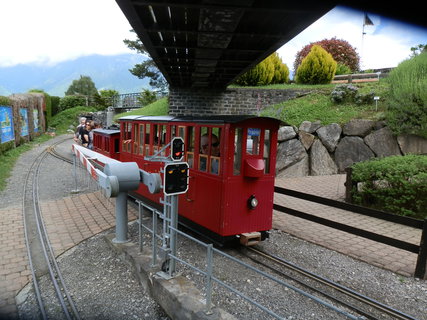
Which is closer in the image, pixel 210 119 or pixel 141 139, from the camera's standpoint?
pixel 210 119

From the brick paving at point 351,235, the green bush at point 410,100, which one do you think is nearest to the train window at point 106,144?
the brick paving at point 351,235

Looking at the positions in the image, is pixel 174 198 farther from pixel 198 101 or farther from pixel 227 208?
pixel 198 101

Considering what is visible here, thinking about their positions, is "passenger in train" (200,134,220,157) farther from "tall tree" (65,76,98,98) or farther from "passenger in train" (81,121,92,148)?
"tall tree" (65,76,98,98)

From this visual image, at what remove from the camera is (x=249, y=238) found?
586 cm

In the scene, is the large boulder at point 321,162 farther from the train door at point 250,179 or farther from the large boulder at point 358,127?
the train door at point 250,179

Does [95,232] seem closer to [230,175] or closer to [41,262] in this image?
[41,262]

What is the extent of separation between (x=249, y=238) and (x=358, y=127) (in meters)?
9.09

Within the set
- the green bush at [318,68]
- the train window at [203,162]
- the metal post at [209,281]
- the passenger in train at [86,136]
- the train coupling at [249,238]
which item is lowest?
the train coupling at [249,238]

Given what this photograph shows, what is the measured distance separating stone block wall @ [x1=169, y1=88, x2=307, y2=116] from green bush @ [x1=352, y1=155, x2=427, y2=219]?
9053mm

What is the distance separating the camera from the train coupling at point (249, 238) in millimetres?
Answer: 5848

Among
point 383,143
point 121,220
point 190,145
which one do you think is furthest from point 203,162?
point 383,143

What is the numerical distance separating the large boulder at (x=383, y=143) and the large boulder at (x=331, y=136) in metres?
1.10

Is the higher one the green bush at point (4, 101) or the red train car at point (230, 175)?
the green bush at point (4, 101)

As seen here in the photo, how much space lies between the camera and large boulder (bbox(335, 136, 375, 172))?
1273cm
